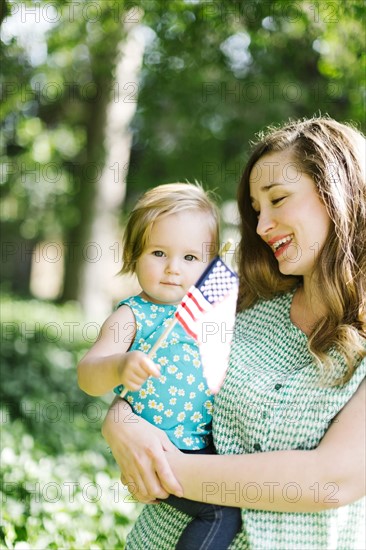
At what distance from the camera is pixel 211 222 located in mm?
2455

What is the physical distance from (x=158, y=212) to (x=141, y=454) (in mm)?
815

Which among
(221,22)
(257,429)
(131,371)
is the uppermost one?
(221,22)

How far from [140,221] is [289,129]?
2.34ft

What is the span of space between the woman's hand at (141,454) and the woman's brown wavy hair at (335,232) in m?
0.57

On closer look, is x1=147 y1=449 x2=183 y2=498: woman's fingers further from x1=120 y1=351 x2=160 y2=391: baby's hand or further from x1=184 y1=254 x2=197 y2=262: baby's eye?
x1=184 y1=254 x2=197 y2=262: baby's eye

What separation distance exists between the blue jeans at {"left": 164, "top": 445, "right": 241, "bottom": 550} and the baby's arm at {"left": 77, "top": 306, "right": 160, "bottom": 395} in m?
0.43

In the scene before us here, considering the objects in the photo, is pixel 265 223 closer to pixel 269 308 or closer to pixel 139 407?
pixel 269 308

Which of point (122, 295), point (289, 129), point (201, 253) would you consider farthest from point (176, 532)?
point (122, 295)

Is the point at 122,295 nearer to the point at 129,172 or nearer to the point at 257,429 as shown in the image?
the point at 129,172

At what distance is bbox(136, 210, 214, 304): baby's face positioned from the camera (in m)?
2.34

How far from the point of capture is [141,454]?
2105 mm

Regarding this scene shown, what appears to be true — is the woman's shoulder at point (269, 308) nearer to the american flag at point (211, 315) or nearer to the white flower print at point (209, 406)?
the american flag at point (211, 315)

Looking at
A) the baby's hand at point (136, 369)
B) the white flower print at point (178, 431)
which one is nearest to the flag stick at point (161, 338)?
the baby's hand at point (136, 369)

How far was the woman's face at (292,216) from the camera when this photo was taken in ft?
7.85
